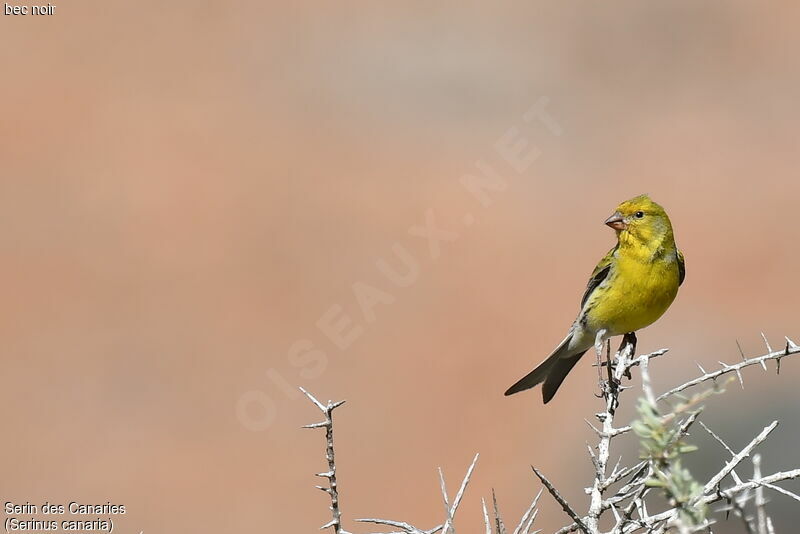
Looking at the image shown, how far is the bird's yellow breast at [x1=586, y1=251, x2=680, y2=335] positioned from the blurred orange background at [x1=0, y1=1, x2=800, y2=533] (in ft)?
18.6

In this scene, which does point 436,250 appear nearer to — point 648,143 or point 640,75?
point 648,143

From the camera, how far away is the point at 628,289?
18.5 feet

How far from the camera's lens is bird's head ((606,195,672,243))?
581 centimetres

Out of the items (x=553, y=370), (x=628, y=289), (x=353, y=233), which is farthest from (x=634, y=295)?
(x=353, y=233)

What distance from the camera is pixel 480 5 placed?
29.4 m

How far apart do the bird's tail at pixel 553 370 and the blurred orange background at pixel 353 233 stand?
5690mm

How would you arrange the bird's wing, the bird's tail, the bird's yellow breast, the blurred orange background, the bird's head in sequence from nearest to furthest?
the bird's tail
the bird's yellow breast
the bird's head
the bird's wing
the blurred orange background

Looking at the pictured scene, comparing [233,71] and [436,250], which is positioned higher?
[233,71]

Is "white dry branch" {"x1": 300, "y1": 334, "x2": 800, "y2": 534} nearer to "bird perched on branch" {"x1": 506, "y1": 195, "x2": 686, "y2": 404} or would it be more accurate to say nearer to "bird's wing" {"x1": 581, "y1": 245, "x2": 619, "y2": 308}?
"bird perched on branch" {"x1": 506, "y1": 195, "x2": 686, "y2": 404}

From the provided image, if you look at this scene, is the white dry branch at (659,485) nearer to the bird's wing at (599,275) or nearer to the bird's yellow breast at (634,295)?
the bird's yellow breast at (634,295)

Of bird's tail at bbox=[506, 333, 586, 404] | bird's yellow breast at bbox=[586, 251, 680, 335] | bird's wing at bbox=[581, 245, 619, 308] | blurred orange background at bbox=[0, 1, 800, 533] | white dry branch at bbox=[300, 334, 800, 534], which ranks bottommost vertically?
white dry branch at bbox=[300, 334, 800, 534]

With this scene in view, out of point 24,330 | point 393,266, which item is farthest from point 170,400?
point 393,266

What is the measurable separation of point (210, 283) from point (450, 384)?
14.9 feet

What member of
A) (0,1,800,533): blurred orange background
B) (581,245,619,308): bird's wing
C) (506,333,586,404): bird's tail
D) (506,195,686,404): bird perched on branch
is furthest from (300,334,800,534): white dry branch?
(0,1,800,533): blurred orange background
